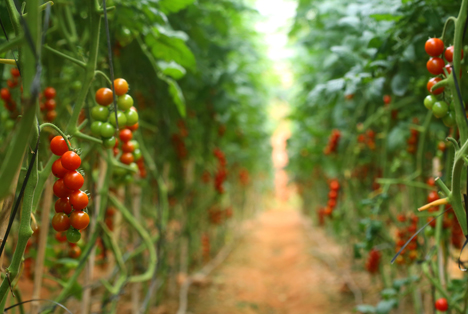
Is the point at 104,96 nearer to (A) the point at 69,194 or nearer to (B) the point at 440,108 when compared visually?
(A) the point at 69,194

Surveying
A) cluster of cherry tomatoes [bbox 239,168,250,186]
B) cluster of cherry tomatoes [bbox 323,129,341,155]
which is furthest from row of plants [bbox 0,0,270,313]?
cluster of cherry tomatoes [bbox 239,168,250,186]

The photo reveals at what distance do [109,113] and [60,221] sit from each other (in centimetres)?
24

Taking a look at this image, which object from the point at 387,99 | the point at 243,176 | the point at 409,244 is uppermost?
the point at 387,99

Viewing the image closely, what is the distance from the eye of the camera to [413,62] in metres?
1.20

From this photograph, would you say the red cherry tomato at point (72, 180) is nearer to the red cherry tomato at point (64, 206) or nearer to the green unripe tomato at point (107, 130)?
the red cherry tomato at point (64, 206)

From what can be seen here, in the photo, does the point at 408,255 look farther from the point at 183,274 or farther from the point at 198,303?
the point at 183,274

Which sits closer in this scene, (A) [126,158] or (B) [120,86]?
(B) [120,86]

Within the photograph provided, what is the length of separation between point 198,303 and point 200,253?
0.84m

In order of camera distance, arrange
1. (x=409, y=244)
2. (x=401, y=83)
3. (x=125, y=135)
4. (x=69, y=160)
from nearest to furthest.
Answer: (x=69, y=160) → (x=125, y=135) → (x=401, y=83) → (x=409, y=244)

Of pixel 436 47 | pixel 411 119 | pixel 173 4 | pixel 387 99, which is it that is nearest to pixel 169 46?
pixel 173 4

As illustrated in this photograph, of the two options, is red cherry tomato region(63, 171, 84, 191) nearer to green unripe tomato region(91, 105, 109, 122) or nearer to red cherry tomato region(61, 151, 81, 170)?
Answer: red cherry tomato region(61, 151, 81, 170)

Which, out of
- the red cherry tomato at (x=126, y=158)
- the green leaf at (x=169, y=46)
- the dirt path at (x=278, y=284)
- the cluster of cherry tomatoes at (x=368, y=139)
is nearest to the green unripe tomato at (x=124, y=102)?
the red cherry tomato at (x=126, y=158)

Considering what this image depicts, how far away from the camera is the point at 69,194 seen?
53 cm

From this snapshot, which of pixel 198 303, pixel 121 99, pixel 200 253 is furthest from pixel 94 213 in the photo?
pixel 200 253
